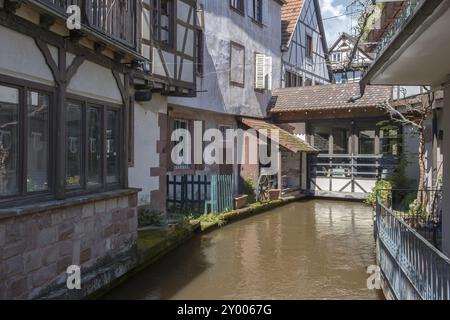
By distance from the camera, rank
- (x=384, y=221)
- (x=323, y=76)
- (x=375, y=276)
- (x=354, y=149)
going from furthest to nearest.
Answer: (x=323, y=76) < (x=354, y=149) < (x=375, y=276) < (x=384, y=221)

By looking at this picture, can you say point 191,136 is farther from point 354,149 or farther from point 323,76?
point 323,76

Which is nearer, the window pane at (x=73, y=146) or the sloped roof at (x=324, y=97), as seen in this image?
the window pane at (x=73, y=146)

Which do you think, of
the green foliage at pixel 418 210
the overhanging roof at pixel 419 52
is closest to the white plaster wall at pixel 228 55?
the green foliage at pixel 418 210

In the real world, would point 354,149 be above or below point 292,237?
above

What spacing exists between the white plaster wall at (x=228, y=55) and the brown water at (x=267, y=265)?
408 cm

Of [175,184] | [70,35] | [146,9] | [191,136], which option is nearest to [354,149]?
[191,136]

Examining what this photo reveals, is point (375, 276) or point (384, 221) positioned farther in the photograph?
point (375, 276)

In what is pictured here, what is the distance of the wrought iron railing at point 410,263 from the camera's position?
3.73 meters

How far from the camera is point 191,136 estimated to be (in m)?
13.2

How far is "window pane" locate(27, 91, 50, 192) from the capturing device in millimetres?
5242

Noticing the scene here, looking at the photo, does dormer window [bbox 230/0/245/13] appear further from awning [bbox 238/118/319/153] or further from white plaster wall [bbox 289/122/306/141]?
white plaster wall [bbox 289/122/306/141]

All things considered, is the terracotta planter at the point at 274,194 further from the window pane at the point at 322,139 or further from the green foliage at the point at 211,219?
the green foliage at the point at 211,219

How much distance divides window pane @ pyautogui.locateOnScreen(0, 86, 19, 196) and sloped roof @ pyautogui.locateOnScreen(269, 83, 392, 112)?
13.3 meters

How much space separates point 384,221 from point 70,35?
4.96 metres
